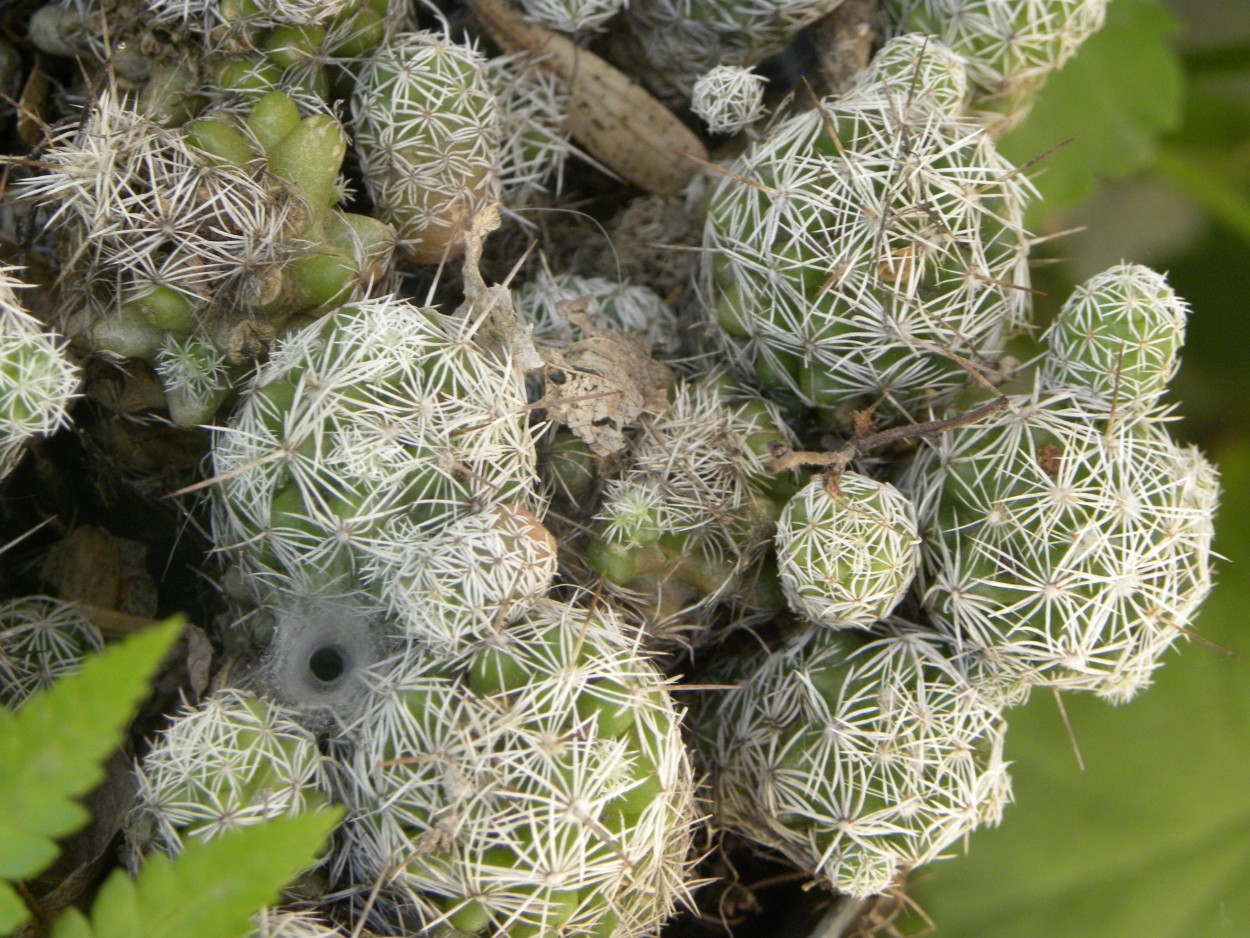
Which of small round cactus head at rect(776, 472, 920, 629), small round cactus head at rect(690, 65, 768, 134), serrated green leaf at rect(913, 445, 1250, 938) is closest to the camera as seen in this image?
small round cactus head at rect(776, 472, 920, 629)

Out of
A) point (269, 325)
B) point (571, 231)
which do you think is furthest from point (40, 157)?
point (571, 231)

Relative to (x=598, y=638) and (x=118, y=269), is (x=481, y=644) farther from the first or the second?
(x=118, y=269)

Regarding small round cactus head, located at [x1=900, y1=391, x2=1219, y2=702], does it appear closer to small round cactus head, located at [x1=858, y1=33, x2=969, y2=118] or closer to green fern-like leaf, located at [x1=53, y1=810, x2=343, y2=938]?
small round cactus head, located at [x1=858, y1=33, x2=969, y2=118]

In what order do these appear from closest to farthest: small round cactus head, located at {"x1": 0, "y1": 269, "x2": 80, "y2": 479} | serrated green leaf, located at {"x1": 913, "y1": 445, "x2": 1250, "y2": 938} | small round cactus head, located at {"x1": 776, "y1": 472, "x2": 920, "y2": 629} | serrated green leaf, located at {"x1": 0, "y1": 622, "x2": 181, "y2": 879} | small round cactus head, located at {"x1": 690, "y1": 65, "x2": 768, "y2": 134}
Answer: serrated green leaf, located at {"x1": 0, "y1": 622, "x2": 181, "y2": 879} < small round cactus head, located at {"x1": 0, "y1": 269, "x2": 80, "y2": 479} < small round cactus head, located at {"x1": 776, "y1": 472, "x2": 920, "y2": 629} < small round cactus head, located at {"x1": 690, "y1": 65, "x2": 768, "y2": 134} < serrated green leaf, located at {"x1": 913, "y1": 445, "x2": 1250, "y2": 938}

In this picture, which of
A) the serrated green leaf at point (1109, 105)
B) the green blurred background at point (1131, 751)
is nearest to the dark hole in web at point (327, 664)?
the green blurred background at point (1131, 751)

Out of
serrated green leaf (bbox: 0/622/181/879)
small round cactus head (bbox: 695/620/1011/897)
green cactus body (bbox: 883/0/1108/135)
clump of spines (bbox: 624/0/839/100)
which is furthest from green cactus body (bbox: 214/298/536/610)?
green cactus body (bbox: 883/0/1108/135)

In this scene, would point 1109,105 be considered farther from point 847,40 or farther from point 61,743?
point 61,743

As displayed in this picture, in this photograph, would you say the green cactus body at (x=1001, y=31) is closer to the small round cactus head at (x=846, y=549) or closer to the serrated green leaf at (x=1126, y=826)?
the small round cactus head at (x=846, y=549)
